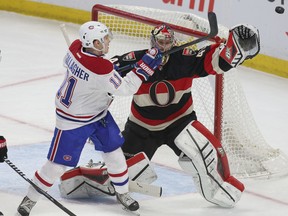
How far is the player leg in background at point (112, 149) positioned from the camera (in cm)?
456

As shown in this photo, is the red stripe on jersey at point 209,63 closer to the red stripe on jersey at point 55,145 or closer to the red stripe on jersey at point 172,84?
the red stripe on jersey at point 172,84

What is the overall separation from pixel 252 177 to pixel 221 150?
0.55 meters

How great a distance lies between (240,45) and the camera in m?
4.73

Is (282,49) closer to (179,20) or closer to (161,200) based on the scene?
(179,20)

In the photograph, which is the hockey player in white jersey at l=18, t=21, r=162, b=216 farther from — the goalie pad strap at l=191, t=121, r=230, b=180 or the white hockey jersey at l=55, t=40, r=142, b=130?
the goalie pad strap at l=191, t=121, r=230, b=180

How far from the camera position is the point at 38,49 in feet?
25.9

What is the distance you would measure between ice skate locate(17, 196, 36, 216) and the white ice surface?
0.08 m

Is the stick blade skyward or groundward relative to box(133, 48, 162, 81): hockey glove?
skyward

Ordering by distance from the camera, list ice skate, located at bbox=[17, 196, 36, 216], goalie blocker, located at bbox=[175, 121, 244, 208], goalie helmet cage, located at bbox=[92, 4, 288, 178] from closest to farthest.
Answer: ice skate, located at bbox=[17, 196, 36, 216]
goalie blocker, located at bbox=[175, 121, 244, 208]
goalie helmet cage, located at bbox=[92, 4, 288, 178]

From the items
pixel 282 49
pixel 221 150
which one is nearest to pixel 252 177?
pixel 221 150

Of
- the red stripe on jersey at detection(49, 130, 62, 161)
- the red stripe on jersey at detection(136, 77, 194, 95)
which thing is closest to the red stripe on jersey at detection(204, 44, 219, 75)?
the red stripe on jersey at detection(136, 77, 194, 95)

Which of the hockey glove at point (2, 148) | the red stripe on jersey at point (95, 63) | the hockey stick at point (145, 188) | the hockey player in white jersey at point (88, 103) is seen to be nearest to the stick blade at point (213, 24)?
the hockey player in white jersey at point (88, 103)

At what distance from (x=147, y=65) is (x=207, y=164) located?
0.58 meters

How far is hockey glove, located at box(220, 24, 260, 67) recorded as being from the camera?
472cm
